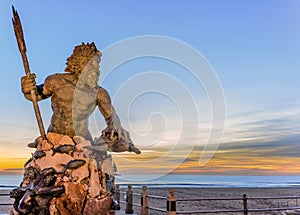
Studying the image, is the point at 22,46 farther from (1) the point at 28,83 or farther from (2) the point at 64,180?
(2) the point at 64,180

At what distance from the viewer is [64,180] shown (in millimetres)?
3400

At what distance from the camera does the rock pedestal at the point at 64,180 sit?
331 centimetres

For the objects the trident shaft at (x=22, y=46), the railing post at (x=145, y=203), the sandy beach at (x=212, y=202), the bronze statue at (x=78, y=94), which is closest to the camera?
the trident shaft at (x=22, y=46)

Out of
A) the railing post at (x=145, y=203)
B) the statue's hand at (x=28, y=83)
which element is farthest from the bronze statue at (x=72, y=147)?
the railing post at (x=145, y=203)

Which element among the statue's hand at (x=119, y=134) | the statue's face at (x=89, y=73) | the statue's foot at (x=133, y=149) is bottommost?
the statue's foot at (x=133, y=149)

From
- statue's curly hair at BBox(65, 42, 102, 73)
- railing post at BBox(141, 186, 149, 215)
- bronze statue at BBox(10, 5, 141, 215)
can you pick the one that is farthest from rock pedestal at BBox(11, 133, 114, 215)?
railing post at BBox(141, 186, 149, 215)

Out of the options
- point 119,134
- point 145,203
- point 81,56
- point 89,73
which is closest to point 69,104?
point 89,73

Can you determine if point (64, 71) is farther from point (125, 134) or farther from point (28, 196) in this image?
point (28, 196)

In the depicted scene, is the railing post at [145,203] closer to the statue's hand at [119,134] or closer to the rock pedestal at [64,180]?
the rock pedestal at [64,180]

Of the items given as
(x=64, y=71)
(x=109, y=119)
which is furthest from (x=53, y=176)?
(x=64, y=71)

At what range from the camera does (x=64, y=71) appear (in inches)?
150

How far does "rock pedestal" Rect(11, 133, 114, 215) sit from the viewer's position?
3311 mm

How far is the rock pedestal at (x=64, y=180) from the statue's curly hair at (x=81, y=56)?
2.38 ft

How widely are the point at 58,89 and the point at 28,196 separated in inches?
→ 42.9
